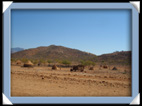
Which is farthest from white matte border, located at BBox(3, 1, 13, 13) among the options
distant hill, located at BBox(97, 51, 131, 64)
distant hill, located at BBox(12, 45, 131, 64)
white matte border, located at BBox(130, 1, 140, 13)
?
distant hill, located at BBox(97, 51, 131, 64)

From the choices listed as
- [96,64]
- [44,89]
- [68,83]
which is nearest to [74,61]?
[96,64]

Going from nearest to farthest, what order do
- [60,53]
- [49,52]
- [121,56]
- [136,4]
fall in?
[136,4] → [121,56] → [49,52] → [60,53]

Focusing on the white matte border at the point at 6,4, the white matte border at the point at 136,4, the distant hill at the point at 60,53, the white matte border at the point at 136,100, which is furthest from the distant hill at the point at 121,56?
the white matte border at the point at 6,4

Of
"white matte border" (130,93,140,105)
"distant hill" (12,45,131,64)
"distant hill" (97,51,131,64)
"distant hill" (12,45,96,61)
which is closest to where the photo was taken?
"white matte border" (130,93,140,105)

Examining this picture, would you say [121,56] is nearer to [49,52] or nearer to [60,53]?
[49,52]

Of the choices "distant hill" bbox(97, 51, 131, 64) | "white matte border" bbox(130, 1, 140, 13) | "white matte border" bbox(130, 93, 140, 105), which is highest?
"white matte border" bbox(130, 1, 140, 13)

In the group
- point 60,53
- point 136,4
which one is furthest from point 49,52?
point 136,4

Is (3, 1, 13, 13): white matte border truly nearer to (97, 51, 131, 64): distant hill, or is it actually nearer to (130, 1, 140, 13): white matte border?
(130, 1, 140, 13): white matte border

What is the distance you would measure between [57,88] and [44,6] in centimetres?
442

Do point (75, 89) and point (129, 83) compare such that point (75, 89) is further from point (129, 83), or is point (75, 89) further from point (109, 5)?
point (109, 5)

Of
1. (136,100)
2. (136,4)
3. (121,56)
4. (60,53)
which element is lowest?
(136,100)

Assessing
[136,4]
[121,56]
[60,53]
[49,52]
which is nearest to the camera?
[136,4]

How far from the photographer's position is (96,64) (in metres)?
29.3

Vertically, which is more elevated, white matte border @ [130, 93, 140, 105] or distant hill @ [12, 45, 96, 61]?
distant hill @ [12, 45, 96, 61]
